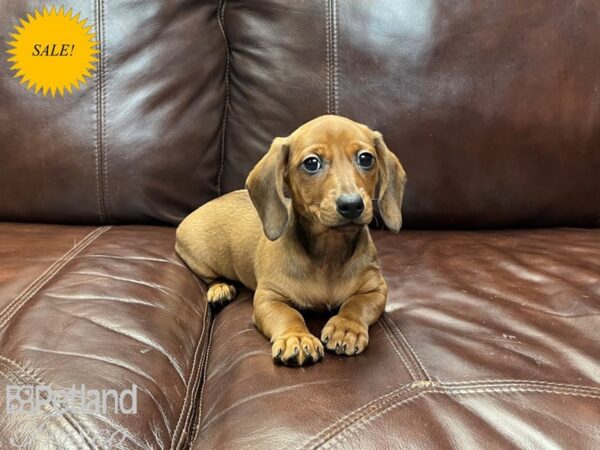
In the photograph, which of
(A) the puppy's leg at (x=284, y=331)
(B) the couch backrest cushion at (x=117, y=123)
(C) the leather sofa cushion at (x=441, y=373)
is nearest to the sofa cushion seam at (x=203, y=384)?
(C) the leather sofa cushion at (x=441, y=373)

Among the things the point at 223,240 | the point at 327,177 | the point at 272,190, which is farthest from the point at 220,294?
the point at 327,177

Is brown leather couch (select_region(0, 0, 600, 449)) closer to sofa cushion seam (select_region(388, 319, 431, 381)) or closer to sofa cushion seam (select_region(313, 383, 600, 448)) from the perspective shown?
sofa cushion seam (select_region(388, 319, 431, 381))

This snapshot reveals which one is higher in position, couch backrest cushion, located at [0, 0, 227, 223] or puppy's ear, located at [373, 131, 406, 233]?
couch backrest cushion, located at [0, 0, 227, 223]

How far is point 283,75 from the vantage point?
174 cm

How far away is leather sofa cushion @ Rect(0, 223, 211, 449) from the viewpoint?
→ 837 mm

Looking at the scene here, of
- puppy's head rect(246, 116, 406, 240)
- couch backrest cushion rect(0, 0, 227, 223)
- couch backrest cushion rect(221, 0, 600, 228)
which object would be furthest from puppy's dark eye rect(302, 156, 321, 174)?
couch backrest cushion rect(0, 0, 227, 223)

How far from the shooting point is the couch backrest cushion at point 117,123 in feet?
5.68

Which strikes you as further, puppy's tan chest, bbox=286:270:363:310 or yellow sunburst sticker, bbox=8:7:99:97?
yellow sunburst sticker, bbox=8:7:99:97

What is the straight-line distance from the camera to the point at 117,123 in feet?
5.68

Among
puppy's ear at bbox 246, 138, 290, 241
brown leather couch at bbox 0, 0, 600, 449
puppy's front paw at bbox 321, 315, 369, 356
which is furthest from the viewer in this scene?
brown leather couch at bbox 0, 0, 600, 449

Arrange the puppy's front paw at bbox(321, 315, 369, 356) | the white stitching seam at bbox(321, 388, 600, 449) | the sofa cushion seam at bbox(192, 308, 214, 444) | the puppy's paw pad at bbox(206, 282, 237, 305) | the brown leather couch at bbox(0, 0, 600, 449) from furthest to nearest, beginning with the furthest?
1. the brown leather couch at bbox(0, 0, 600, 449)
2. the puppy's paw pad at bbox(206, 282, 237, 305)
3. the puppy's front paw at bbox(321, 315, 369, 356)
4. the sofa cushion seam at bbox(192, 308, 214, 444)
5. the white stitching seam at bbox(321, 388, 600, 449)

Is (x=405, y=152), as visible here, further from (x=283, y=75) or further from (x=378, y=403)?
(x=378, y=403)

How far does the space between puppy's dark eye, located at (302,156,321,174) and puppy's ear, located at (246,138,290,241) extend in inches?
2.9

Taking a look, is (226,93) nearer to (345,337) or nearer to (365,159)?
(365,159)
